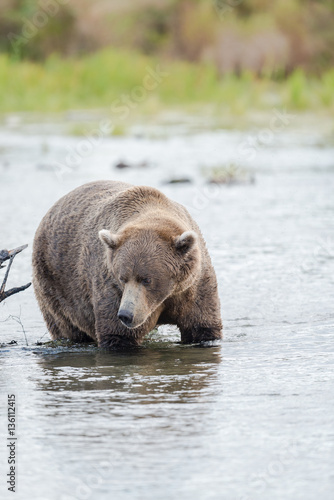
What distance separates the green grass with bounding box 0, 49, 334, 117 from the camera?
86.1 feet

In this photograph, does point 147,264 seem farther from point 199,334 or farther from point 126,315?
point 199,334

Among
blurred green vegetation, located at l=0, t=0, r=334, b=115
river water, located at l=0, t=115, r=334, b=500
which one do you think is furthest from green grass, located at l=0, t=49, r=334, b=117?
river water, located at l=0, t=115, r=334, b=500

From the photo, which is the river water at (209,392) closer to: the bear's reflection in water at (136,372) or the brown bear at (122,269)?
the bear's reflection in water at (136,372)

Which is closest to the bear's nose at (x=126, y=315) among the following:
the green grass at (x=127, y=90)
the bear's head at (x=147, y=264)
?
the bear's head at (x=147, y=264)

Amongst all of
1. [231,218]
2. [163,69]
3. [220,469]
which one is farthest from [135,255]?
[163,69]

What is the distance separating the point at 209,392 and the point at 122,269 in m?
0.91

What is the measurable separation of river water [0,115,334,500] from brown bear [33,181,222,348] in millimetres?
209

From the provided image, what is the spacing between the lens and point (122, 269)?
577 cm

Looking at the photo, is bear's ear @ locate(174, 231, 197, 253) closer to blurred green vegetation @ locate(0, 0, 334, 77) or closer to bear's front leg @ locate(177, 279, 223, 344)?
bear's front leg @ locate(177, 279, 223, 344)

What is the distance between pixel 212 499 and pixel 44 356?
2876 mm

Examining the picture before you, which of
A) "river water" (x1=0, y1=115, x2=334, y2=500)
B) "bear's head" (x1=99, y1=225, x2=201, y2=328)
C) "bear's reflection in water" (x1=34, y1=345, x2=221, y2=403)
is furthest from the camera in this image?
"bear's head" (x1=99, y1=225, x2=201, y2=328)

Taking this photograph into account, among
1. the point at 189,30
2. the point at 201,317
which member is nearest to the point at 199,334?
the point at 201,317

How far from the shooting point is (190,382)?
219 inches

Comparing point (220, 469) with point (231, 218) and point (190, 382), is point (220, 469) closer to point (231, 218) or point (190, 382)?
point (190, 382)
